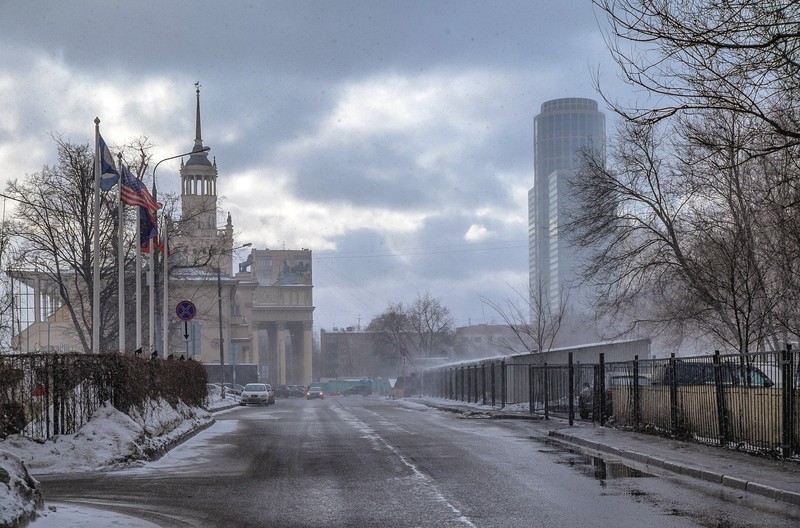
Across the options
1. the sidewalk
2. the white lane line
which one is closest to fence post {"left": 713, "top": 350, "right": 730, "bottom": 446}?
the sidewalk

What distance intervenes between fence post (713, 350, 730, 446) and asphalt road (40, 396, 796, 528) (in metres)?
2.50

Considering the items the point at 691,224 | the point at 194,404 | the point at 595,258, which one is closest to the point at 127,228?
the point at 194,404

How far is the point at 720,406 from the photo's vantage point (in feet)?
58.0

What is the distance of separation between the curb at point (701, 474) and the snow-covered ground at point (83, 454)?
779cm

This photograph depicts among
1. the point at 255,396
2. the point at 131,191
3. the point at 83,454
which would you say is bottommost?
the point at 255,396

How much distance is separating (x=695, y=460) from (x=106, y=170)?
52.7 ft

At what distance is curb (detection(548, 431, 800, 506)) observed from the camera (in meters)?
11.9

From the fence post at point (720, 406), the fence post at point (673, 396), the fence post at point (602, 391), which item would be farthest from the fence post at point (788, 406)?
the fence post at point (602, 391)

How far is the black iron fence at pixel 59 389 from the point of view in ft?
52.4

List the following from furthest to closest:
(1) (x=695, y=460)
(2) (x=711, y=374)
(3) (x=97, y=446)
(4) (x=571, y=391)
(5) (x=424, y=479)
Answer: (4) (x=571, y=391), (2) (x=711, y=374), (3) (x=97, y=446), (1) (x=695, y=460), (5) (x=424, y=479)

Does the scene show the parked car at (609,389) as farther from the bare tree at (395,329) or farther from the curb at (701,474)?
the bare tree at (395,329)

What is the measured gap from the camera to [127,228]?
45062mm

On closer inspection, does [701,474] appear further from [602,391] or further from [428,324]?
[428,324]

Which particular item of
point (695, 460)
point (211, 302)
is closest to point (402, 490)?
point (695, 460)
